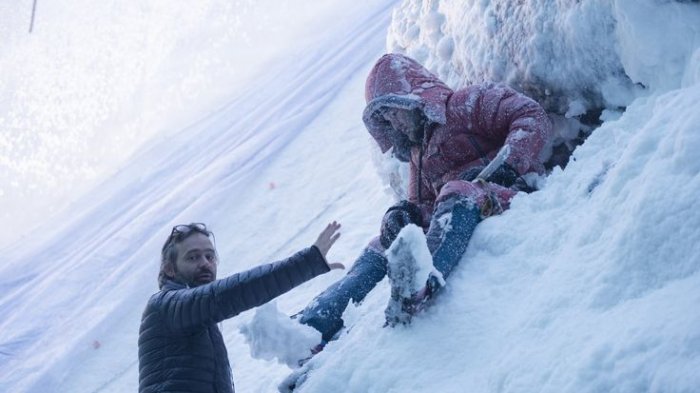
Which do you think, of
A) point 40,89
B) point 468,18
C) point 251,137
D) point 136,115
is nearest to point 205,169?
point 251,137

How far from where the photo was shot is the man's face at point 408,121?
9.28ft

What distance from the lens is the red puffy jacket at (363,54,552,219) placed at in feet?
8.24

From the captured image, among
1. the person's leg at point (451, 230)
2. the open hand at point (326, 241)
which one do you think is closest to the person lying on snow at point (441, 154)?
the person's leg at point (451, 230)

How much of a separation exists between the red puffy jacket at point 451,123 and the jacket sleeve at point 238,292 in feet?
3.35

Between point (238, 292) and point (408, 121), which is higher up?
point (408, 121)

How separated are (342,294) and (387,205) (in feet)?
7.61

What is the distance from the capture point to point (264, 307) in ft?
6.18

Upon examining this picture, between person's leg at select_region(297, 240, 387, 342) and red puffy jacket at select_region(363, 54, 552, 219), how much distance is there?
46 centimetres

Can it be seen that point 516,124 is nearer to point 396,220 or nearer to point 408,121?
point 408,121

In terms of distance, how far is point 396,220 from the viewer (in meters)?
2.48

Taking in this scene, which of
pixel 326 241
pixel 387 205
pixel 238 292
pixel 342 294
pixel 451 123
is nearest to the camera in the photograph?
pixel 238 292

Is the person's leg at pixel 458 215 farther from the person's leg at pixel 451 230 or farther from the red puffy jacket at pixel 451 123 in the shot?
the red puffy jacket at pixel 451 123

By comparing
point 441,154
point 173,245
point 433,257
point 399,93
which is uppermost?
point 399,93

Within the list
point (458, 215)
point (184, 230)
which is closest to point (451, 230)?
point (458, 215)
